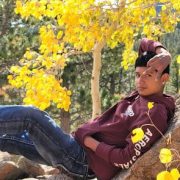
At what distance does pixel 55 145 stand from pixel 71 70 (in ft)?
44.1

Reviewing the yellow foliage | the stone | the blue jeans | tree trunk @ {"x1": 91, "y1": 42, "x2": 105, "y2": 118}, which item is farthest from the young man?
tree trunk @ {"x1": 91, "y1": 42, "x2": 105, "y2": 118}

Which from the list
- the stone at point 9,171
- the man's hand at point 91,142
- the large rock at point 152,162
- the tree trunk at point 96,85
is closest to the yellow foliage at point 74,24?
the tree trunk at point 96,85

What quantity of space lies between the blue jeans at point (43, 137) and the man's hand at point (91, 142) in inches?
3.3

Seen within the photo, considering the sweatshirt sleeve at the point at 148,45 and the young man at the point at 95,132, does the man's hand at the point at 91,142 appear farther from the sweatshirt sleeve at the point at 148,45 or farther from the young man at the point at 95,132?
the sweatshirt sleeve at the point at 148,45

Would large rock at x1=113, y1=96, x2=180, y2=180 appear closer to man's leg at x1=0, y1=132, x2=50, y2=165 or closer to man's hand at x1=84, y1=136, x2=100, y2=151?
man's hand at x1=84, y1=136, x2=100, y2=151

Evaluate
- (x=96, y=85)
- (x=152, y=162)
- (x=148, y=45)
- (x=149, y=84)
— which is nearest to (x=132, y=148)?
(x=152, y=162)

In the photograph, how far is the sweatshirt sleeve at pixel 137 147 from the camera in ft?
8.53

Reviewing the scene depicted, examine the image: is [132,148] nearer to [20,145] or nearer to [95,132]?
[95,132]

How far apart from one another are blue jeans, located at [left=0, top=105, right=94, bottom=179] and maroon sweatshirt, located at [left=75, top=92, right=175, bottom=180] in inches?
2.9

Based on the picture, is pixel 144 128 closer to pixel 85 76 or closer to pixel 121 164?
pixel 121 164

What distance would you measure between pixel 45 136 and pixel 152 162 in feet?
2.24

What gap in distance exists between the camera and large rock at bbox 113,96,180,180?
2.58 metres

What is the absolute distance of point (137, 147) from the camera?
2623mm

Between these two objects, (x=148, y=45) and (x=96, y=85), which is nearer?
(x=148, y=45)
